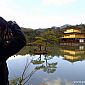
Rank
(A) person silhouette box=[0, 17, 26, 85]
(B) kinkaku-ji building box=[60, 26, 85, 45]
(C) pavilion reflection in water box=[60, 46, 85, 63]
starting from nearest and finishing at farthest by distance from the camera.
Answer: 1. (A) person silhouette box=[0, 17, 26, 85]
2. (C) pavilion reflection in water box=[60, 46, 85, 63]
3. (B) kinkaku-ji building box=[60, 26, 85, 45]

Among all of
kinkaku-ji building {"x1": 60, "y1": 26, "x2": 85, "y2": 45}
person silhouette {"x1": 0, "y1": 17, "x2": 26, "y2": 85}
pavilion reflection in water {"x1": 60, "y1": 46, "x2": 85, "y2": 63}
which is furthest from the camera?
kinkaku-ji building {"x1": 60, "y1": 26, "x2": 85, "y2": 45}

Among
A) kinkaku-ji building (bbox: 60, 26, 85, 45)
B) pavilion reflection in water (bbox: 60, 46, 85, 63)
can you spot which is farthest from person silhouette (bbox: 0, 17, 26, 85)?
kinkaku-ji building (bbox: 60, 26, 85, 45)

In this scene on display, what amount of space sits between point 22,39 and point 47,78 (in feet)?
31.0

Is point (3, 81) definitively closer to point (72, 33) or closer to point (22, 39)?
point (22, 39)

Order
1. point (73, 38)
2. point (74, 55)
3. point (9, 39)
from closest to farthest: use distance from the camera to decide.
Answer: point (9, 39)
point (74, 55)
point (73, 38)

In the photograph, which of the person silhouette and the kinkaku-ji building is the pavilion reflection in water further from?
the person silhouette

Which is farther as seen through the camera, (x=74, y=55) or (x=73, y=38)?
(x=73, y=38)

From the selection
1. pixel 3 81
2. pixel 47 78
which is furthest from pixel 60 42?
pixel 3 81

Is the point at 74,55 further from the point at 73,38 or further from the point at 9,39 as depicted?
the point at 9,39

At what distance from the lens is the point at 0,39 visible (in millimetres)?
1171

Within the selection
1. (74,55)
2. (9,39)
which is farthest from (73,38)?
(9,39)

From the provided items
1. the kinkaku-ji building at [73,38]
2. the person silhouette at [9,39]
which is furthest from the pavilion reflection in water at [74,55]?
the person silhouette at [9,39]

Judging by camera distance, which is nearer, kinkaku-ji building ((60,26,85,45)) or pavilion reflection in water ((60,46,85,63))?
pavilion reflection in water ((60,46,85,63))

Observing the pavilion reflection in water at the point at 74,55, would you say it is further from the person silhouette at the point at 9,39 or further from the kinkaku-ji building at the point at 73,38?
the person silhouette at the point at 9,39
